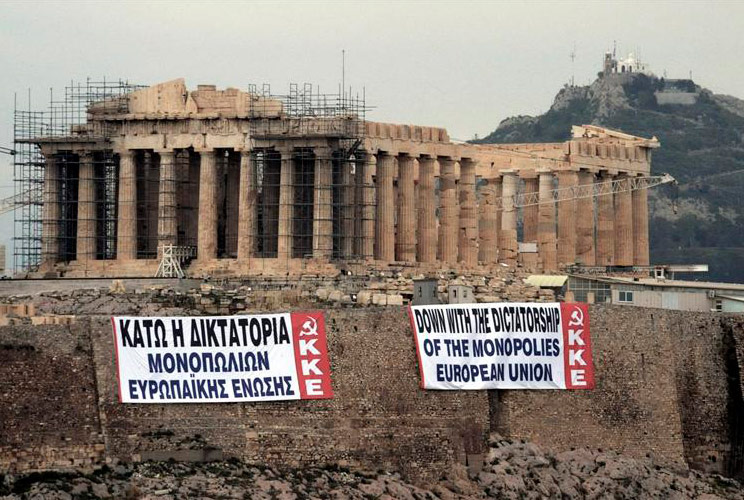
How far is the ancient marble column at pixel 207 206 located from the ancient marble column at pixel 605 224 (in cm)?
2986

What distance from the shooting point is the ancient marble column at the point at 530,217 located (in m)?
125

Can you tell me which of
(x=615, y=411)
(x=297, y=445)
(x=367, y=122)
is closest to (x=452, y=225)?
(x=367, y=122)

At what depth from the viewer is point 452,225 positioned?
11362 cm

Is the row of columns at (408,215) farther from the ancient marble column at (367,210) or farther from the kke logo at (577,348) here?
the kke logo at (577,348)

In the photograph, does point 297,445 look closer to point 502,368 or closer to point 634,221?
point 502,368

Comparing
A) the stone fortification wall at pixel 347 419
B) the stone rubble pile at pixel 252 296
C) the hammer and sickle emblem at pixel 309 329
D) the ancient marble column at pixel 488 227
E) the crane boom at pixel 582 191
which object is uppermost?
the crane boom at pixel 582 191

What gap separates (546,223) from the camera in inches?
4823

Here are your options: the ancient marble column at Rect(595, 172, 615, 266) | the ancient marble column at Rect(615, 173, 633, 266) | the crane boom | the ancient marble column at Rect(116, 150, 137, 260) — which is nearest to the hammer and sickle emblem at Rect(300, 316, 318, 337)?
the ancient marble column at Rect(116, 150, 137, 260)

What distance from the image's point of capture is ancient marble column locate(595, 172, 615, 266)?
124250 mm

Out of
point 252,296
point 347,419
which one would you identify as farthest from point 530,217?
point 347,419

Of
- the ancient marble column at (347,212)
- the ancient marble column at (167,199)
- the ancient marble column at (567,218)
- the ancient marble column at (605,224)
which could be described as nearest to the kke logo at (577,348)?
the ancient marble column at (347,212)

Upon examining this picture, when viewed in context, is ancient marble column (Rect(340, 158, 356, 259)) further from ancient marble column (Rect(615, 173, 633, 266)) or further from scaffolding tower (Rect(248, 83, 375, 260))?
ancient marble column (Rect(615, 173, 633, 266))

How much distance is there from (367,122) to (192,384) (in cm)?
3825

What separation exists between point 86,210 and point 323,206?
12.4 metres
